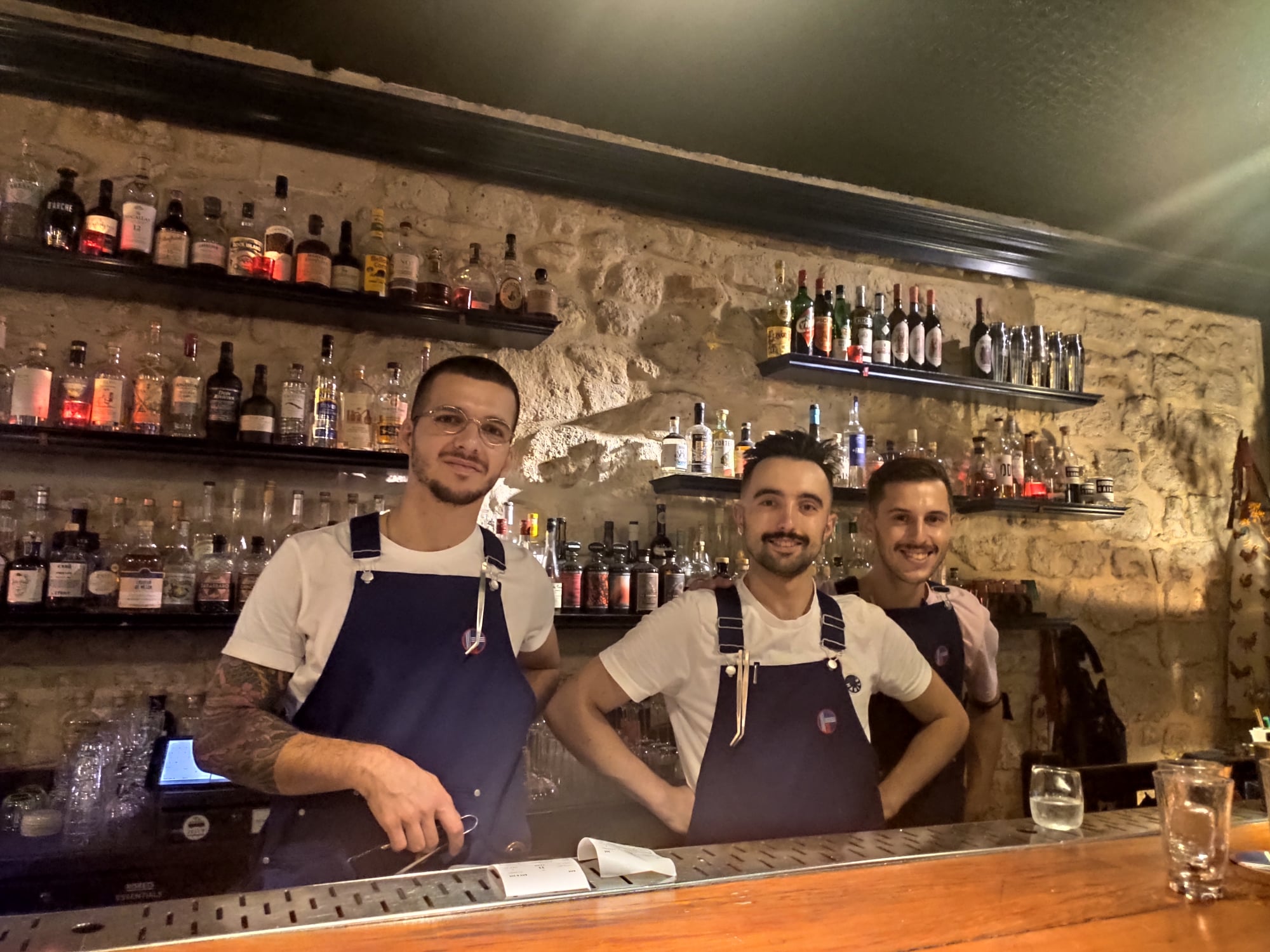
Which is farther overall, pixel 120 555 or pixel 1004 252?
pixel 1004 252

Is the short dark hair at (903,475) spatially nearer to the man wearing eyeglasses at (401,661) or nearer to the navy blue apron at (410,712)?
the man wearing eyeglasses at (401,661)

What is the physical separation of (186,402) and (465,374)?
1.11 metres

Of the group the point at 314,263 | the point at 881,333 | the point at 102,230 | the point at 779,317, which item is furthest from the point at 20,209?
the point at 881,333

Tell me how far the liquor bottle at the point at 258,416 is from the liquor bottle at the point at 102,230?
49 centimetres

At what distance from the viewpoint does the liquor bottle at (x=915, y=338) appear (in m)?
3.42

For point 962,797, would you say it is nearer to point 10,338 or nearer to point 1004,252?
point 1004,252

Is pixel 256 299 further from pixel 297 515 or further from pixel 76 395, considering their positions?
pixel 297 515

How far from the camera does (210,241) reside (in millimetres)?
2439

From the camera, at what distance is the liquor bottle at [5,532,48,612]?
215cm

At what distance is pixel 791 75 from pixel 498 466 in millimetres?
1709

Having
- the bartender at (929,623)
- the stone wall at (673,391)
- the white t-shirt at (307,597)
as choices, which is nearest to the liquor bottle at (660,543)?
the stone wall at (673,391)

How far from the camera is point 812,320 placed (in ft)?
10.6

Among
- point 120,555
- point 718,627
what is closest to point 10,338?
point 120,555

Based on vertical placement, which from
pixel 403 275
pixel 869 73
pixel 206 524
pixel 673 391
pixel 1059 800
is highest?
pixel 869 73
